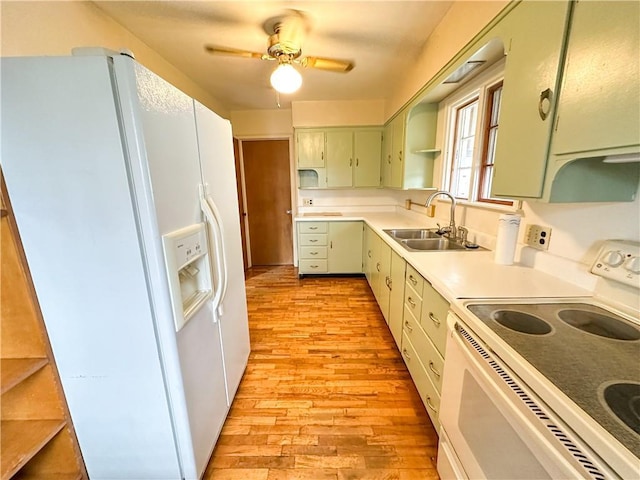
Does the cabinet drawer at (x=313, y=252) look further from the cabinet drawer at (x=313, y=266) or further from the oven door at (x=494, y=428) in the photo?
the oven door at (x=494, y=428)

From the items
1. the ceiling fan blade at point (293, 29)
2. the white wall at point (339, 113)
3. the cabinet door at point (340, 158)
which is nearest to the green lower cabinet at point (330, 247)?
the cabinet door at point (340, 158)

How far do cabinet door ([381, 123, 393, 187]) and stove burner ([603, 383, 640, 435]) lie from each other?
114 inches

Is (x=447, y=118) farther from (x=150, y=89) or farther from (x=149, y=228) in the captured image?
(x=149, y=228)

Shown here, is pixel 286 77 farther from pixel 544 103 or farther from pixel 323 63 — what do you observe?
pixel 544 103

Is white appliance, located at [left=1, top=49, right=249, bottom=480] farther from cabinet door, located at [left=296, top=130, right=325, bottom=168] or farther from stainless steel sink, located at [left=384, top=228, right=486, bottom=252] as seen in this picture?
cabinet door, located at [left=296, top=130, right=325, bottom=168]

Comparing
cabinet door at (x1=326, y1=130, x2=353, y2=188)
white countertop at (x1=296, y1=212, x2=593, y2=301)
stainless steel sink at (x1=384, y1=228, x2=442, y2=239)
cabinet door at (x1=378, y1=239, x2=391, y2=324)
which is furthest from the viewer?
cabinet door at (x1=326, y1=130, x2=353, y2=188)

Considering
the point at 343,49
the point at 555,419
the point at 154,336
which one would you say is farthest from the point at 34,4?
the point at 555,419

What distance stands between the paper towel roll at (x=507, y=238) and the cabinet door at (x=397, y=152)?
4.91 ft

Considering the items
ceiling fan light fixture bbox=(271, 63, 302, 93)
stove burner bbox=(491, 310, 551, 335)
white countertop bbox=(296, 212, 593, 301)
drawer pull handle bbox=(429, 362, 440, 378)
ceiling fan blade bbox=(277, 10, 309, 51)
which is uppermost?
ceiling fan blade bbox=(277, 10, 309, 51)

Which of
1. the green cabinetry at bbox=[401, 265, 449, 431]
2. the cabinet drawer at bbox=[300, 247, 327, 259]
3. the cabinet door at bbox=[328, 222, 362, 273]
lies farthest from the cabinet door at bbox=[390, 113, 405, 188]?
the green cabinetry at bbox=[401, 265, 449, 431]

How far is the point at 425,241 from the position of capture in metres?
2.15

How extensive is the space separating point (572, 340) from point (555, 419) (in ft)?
1.09

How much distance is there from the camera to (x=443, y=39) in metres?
1.73

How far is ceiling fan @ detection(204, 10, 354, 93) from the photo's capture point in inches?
69.9
